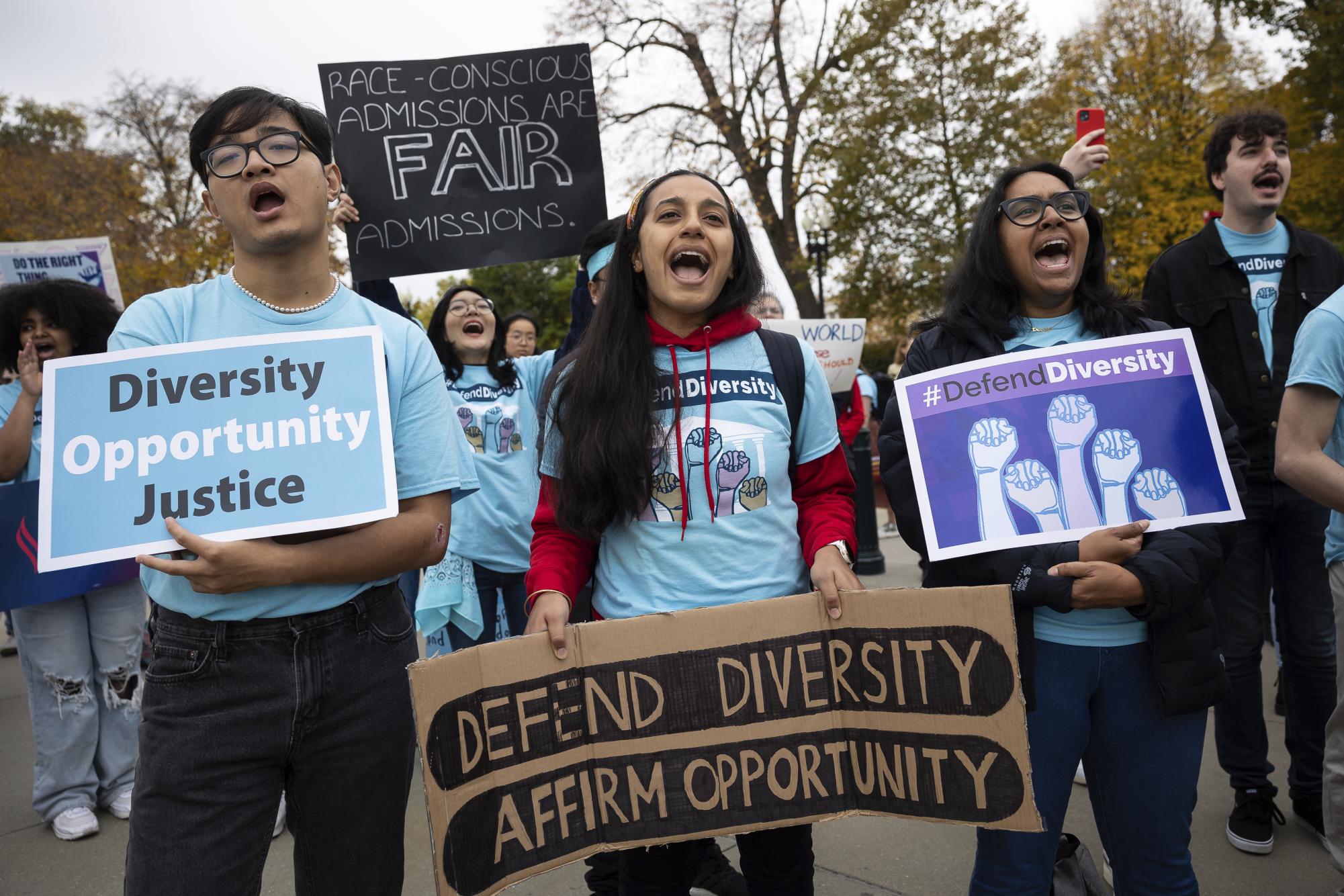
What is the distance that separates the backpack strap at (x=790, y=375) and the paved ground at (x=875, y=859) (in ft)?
5.85

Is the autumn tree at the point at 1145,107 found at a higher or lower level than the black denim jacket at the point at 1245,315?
higher

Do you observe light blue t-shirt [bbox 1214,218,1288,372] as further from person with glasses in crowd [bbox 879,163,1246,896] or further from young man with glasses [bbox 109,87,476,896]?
young man with glasses [bbox 109,87,476,896]

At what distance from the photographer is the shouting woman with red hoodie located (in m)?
2.03

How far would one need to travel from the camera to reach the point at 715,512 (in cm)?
205

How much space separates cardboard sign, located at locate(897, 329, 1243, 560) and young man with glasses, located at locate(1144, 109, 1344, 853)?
130cm

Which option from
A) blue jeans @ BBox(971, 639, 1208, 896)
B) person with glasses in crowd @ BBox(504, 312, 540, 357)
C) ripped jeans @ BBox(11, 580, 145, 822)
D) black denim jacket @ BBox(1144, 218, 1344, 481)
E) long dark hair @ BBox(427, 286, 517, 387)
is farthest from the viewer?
person with glasses in crowd @ BBox(504, 312, 540, 357)

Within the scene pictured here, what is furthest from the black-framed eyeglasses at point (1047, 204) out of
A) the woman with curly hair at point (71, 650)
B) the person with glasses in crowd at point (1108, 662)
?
the woman with curly hair at point (71, 650)

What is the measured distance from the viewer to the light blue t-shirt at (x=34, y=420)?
3.83 m

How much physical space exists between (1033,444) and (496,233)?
2.44m

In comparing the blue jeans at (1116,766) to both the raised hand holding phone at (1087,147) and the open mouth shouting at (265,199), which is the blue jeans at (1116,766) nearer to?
the raised hand holding phone at (1087,147)

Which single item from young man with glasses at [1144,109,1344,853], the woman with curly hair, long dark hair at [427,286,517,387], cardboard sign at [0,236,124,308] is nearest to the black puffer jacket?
young man with glasses at [1144,109,1344,853]

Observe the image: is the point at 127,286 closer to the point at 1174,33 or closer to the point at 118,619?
the point at 118,619

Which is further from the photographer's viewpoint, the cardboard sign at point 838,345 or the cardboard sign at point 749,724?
the cardboard sign at point 838,345

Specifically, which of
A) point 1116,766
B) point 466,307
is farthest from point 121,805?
point 1116,766
